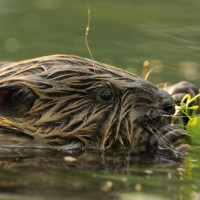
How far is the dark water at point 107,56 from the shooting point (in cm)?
234

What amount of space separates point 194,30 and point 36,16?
109 inches

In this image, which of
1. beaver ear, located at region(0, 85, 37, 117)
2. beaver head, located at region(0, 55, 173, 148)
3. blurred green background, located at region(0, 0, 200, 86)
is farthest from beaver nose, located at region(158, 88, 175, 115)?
blurred green background, located at region(0, 0, 200, 86)

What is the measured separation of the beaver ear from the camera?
11.8ft

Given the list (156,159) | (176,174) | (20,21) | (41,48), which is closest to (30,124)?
(156,159)

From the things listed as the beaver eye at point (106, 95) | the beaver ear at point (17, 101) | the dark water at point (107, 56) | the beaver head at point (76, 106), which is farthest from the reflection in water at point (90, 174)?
the beaver eye at point (106, 95)

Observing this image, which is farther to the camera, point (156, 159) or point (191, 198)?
point (156, 159)

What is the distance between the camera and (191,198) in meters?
2.22

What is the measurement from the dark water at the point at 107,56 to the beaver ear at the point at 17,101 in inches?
13.5

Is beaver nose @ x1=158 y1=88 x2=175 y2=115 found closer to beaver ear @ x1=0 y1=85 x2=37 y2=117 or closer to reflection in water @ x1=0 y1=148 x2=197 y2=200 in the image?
reflection in water @ x1=0 y1=148 x2=197 y2=200

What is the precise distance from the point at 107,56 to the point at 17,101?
3.62m

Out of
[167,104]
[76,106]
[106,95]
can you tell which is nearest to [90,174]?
[76,106]

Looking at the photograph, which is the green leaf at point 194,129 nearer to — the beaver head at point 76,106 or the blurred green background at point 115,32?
the beaver head at point 76,106

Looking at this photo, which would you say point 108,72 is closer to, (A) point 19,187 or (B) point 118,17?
(A) point 19,187

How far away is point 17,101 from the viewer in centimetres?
364
